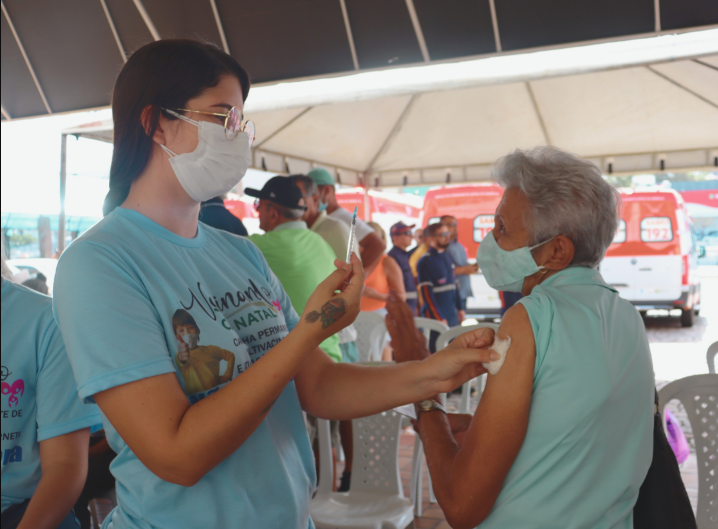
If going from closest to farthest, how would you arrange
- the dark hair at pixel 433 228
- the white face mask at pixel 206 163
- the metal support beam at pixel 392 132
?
the white face mask at pixel 206 163
the dark hair at pixel 433 228
the metal support beam at pixel 392 132

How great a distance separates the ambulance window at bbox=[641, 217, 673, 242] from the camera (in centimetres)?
1016

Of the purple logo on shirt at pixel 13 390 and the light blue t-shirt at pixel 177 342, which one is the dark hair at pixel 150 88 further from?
the purple logo on shirt at pixel 13 390

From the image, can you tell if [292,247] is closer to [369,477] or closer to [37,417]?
[369,477]

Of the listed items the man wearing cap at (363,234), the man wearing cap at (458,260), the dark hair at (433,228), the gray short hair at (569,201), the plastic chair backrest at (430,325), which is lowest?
the man wearing cap at (458,260)

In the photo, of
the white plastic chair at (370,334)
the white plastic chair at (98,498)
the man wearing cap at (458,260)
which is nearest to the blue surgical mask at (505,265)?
the white plastic chair at (98,498)

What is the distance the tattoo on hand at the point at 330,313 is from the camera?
924 mm

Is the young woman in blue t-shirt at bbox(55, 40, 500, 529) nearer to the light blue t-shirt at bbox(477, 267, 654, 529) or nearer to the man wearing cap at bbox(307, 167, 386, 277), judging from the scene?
the light blue t-shirt at bbox(477, 267, 654, 529)

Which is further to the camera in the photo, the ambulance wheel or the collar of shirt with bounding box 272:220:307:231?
the ambulance wheel

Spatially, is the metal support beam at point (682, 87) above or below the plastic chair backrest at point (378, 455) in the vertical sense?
above

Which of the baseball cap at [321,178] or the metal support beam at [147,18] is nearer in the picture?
the baseball cap at [321,178]

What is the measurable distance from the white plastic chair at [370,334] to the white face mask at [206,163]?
303 cm

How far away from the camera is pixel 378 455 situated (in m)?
2.59

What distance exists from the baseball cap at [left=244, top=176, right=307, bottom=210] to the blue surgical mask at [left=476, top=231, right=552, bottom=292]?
175cm

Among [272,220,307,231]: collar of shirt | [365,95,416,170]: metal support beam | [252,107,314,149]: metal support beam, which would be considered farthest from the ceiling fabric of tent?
[365,95,416,170]: metal support beam
